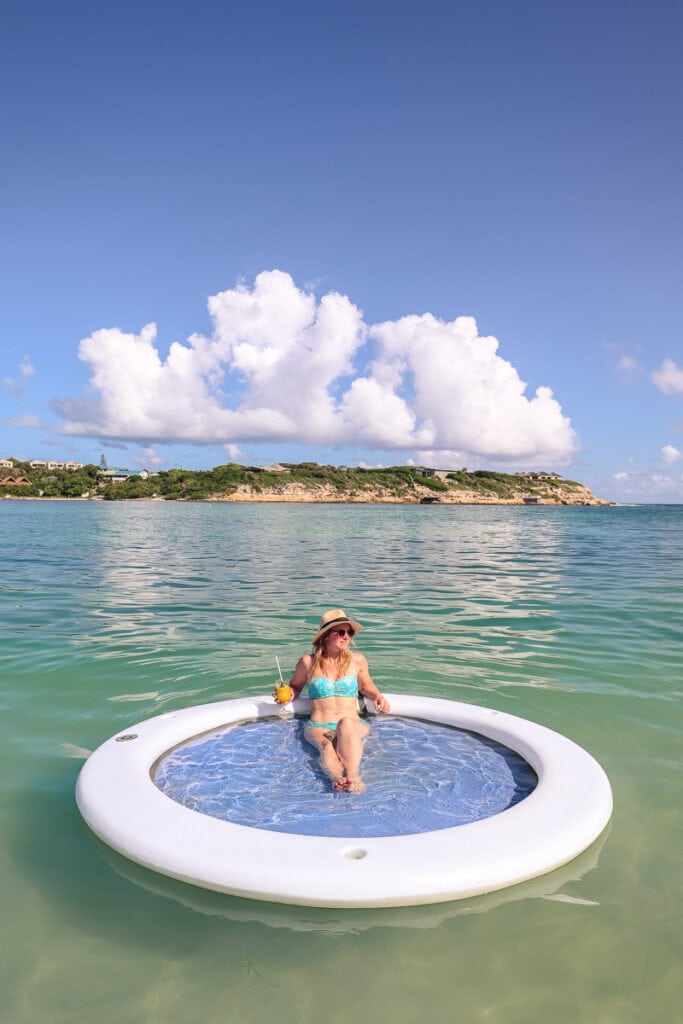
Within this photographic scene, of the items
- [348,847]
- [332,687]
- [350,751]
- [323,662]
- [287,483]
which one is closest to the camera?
[348,847]

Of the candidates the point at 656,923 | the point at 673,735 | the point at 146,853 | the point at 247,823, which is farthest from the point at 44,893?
the point at 673,735

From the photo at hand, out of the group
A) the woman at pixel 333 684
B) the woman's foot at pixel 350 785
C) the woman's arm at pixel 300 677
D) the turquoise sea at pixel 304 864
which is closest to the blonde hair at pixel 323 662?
the woman at pixel 333 684

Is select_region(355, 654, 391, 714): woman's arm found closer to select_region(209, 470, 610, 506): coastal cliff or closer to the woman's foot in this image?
the woman's foot

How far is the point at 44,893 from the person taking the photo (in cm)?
322

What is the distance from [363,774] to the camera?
4.32 meters

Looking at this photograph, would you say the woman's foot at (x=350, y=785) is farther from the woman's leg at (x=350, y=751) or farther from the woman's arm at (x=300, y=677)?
the woman's arm at (x=300, y=677)

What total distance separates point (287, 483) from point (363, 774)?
113301 mm

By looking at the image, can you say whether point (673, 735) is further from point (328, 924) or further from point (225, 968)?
point (225, 968)

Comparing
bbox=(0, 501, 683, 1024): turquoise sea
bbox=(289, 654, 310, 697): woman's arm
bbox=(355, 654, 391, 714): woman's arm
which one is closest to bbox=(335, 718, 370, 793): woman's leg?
bbox=(355, 654, 391, 714): woman's arm

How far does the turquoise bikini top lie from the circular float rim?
1.43 m

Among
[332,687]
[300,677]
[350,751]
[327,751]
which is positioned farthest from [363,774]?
[300,677]

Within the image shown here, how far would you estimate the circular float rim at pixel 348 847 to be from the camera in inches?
113

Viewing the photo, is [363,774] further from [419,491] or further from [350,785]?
[419,491]

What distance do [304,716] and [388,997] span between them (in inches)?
109
